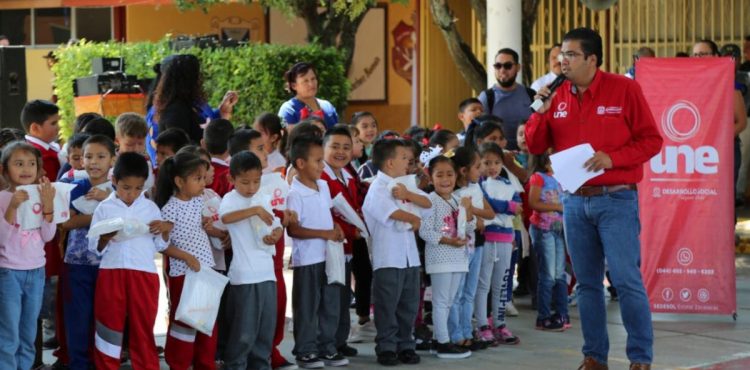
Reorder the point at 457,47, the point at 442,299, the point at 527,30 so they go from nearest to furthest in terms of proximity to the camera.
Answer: the point at 442,299
the point at 527,30
the point at 457,47

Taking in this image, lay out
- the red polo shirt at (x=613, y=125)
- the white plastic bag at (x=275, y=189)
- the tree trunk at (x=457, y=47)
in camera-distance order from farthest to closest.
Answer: the tree trunk at (x=457, y=47), the white plastic bag at (x=275, y=189), the red polo shirt at (x=613, y=125)

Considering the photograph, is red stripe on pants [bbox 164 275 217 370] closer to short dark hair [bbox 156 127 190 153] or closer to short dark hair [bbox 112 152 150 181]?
short dark hair [bbox 112 152 150 181]

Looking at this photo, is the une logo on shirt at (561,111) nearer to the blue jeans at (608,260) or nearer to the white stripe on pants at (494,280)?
the blue jeans at (608,260)

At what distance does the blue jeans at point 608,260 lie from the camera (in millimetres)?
7844

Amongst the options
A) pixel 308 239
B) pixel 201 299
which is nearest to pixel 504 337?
pixel 308 239

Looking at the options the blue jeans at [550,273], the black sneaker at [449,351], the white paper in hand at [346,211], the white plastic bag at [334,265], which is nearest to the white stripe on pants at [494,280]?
the blue jeans at [550,273]

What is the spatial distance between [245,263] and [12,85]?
18.2ft

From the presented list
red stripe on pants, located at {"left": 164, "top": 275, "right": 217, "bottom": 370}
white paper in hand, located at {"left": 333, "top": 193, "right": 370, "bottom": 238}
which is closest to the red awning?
white paper in hand, located at {"left": 333, "top": 193, "right": 370, "bottom": 238}

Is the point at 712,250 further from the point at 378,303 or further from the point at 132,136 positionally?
the point at 132,136

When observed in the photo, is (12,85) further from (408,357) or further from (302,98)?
(408,357)

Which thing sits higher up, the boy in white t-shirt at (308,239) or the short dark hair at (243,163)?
the short dark hair at (243,163)

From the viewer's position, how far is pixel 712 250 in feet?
34.0

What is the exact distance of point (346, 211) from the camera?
882 centimetres

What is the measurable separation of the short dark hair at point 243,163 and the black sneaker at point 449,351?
186 cm
